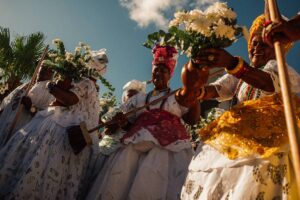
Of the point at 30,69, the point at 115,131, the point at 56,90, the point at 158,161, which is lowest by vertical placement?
→ the point at 158,161

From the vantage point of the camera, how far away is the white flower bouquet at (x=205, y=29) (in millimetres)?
2518

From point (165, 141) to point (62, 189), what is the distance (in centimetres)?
150

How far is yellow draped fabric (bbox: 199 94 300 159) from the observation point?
213 centimetres

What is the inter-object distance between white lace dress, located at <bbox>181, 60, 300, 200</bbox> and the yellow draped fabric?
5 centimetres

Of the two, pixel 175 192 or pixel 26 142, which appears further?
pixel 26 142

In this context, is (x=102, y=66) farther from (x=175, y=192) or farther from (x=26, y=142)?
(x=175, y=192)

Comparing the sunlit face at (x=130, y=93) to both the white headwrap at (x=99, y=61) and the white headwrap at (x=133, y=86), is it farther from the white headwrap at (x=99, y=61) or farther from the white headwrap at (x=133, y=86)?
the white headwrap at (x=99, y=61)

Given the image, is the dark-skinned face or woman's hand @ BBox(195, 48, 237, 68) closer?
woman's hand @ BBox(195, 48, 237, 68)

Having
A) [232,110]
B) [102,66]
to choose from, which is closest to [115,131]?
[102,66]

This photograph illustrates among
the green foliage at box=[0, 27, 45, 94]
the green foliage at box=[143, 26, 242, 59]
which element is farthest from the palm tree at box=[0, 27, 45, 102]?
the green foliage at box=[143, 26, 242, 59]

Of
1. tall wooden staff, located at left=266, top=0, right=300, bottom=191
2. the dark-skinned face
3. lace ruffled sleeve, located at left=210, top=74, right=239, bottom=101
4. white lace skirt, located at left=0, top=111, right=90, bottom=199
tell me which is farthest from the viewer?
the dark-skinned face

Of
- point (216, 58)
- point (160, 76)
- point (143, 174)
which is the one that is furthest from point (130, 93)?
point (216, 58)

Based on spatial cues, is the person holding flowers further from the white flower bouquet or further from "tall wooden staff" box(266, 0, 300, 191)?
"tall wooden staff" box(266, 0, 300, 191)

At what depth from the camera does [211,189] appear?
220 cm
